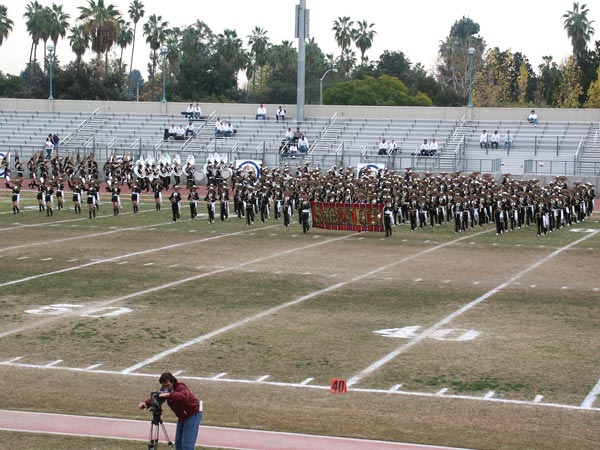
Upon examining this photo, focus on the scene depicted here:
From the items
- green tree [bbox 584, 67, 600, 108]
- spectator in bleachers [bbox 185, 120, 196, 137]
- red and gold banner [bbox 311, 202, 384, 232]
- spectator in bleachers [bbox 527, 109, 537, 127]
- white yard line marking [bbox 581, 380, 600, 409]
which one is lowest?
white yard line marking [bbox 581, 380, 600, 409]

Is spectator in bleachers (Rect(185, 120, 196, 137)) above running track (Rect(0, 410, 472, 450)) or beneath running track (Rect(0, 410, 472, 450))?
above

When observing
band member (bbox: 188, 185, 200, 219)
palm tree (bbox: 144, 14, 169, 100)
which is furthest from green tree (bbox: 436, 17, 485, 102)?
band member (bbox: 188, 185, 200, 219)

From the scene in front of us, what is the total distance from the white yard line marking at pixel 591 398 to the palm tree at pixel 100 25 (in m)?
82.5

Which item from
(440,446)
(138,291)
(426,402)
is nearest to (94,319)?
(138,291)

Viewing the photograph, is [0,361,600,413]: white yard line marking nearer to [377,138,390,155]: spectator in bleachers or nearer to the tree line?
[377,138,390,155]: spectator in bleachers

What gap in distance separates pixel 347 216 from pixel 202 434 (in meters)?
21.7

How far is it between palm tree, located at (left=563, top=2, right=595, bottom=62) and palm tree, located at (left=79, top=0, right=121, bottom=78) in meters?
40.0

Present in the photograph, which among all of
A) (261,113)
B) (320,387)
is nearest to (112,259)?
(320,387)

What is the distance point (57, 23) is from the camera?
10244 centimetres

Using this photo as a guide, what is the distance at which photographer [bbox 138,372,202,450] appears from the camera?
33.4 feet

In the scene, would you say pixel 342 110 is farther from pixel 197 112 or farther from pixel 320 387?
pixel 320 387

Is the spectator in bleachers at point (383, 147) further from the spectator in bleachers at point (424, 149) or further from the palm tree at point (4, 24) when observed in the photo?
the palm tree at point (4, 24)

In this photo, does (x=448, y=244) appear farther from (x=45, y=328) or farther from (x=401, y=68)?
(x=401, y=68)

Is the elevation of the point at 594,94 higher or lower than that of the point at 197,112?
higher
